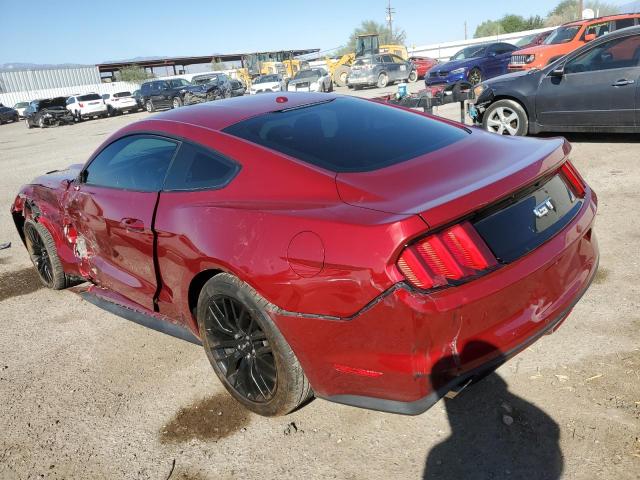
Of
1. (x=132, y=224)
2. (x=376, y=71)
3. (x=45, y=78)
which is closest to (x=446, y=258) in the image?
(x=132, y=224)

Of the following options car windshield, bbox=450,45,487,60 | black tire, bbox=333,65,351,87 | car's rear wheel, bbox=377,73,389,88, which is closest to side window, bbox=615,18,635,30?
car windshield, bbox=450,45,487,60

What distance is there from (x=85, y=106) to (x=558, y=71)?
89.9 ft

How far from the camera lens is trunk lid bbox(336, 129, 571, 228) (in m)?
2.13

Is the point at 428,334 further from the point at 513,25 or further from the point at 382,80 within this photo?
the point at 513,25

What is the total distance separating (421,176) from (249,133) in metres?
0.98

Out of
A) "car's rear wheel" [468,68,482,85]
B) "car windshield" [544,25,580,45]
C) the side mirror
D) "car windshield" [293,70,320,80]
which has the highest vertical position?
"car windshield" [544,25,580,45]

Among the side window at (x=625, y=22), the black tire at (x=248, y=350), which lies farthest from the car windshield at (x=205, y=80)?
the black tire at (x=248, y=350)

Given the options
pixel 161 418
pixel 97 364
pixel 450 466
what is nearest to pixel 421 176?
pixel 450 466

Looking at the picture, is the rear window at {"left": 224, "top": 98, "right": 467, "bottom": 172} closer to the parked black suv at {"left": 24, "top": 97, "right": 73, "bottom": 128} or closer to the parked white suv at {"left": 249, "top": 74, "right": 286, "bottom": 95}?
the parked white suv at {"left": 249, "top": 74, "right": 286, "bottom": 95}

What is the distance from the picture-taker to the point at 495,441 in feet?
7.95

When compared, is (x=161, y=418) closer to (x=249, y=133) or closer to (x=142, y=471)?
(x=142, y=471)

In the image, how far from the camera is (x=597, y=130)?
755 centimetres

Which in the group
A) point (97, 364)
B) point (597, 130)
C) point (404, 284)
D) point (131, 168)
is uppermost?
point (131, 168)

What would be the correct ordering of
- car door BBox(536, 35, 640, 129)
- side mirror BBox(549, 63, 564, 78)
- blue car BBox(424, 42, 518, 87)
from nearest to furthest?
car door BBox(536, 35, 640, 129), side mirror BBox(549, 63, 564, 78), blue car BBox(424, 42, 518, 87)
